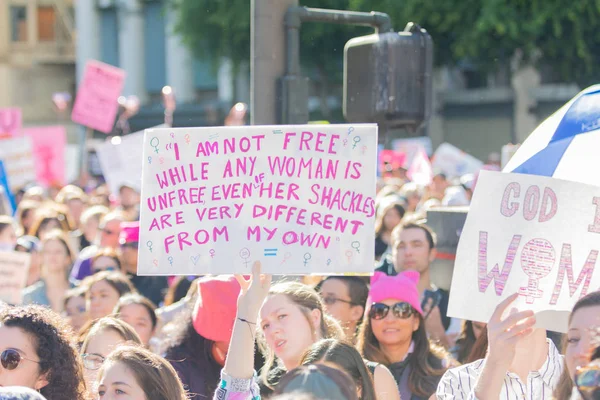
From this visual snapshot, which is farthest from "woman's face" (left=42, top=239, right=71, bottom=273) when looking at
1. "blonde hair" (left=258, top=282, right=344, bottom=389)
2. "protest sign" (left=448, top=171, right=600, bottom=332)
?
"protest sign" (left=448, top=171, right=600, bottom=332)

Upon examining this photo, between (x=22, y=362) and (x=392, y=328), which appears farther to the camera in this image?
(x=392, y=328)

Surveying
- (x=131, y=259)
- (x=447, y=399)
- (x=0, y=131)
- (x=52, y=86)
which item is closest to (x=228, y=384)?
(x=447, y=399)

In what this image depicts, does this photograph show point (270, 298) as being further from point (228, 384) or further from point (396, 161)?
point (396, 161)

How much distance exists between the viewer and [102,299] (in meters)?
6.23

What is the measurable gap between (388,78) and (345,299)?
48.8 inches

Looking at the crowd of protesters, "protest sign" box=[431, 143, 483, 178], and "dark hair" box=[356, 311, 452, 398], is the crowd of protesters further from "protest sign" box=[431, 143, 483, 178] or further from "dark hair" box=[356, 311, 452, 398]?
"protest sign" box=[431, 143, 483, 178]

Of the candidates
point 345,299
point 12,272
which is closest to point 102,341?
point 345,299

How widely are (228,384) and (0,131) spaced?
15.6 metres

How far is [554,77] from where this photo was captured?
2714 cm

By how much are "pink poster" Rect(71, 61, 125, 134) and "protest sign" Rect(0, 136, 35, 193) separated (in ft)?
4.52

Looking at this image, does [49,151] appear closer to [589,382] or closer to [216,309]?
[216,309]

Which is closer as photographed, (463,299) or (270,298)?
(463,299)

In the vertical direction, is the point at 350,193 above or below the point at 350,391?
above

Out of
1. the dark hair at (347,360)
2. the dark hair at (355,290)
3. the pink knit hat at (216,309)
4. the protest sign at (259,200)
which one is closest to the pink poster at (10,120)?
the dark hair at (355,290)
